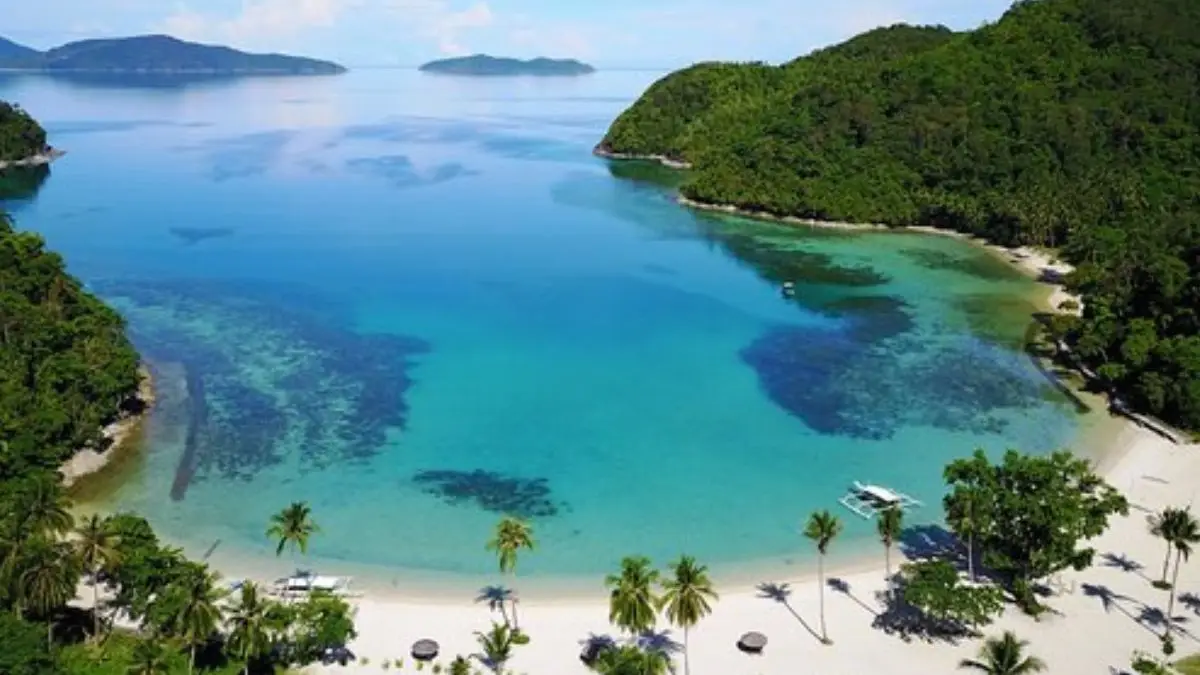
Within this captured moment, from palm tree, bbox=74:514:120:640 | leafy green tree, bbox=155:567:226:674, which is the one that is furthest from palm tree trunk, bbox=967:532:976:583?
palm tree, bbox=74:514:120:640

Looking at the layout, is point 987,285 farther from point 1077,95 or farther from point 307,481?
point 307,481

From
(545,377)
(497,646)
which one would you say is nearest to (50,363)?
(545,377)

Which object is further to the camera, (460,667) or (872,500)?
(872,500)

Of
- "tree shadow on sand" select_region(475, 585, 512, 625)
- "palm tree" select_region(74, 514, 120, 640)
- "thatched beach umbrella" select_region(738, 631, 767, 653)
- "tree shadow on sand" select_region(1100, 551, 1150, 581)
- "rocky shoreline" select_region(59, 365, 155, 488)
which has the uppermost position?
"palm tree" select_region(74, 514, 120, 640)

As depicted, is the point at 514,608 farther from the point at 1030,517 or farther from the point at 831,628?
the point at 1030,517

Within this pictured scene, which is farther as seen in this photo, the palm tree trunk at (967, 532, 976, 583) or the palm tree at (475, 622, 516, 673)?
the palm tree trunk at (967, 532, 976, 583)

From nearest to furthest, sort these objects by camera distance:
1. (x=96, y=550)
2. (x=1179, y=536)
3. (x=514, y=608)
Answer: (x=96, y=550) < (x=1179, y=536) < (x=514, y=608)

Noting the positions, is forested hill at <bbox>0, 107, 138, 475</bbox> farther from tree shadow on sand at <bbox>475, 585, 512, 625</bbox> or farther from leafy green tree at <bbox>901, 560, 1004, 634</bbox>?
leafy green tree at <bbox>901, 560, 1004, 634</bbox>
